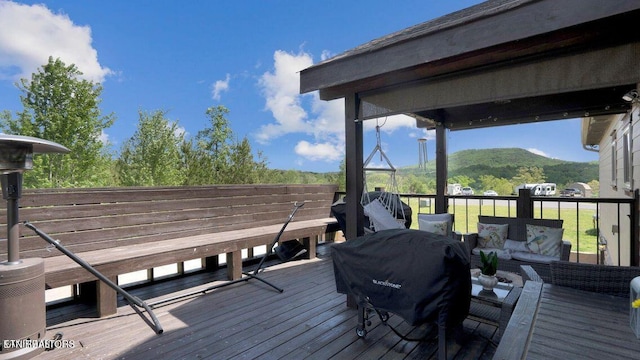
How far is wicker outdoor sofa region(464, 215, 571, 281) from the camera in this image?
3.48 m

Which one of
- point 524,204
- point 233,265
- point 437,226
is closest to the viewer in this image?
point 233,265

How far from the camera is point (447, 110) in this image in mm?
4652

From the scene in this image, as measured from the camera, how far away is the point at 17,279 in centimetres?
210

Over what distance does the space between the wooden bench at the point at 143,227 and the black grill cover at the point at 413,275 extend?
2.30m

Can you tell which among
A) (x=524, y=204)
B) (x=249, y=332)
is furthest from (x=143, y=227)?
(x=524, y=204)

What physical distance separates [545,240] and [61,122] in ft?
→ 39.4

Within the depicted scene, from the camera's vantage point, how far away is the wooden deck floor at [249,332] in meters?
2.22

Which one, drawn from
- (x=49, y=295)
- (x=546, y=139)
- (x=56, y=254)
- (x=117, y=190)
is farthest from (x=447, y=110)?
(x=49, y=295)

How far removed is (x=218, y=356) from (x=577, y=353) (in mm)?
2082

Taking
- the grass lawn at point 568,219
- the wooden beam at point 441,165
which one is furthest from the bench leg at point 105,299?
the grass lawn at point 568,219

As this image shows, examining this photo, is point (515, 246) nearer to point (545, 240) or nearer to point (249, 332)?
point (545, 240)

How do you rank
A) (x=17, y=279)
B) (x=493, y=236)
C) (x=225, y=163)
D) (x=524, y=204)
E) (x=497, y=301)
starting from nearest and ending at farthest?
(x=17, y=279) < (x=497, y=301) < (x=493, y=236) < (x=524, y=204) < (x=225, y=163)

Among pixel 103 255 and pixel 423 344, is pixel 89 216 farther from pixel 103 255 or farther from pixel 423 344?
pixel 423 344

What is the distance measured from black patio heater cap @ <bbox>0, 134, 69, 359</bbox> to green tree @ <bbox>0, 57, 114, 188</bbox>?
830 centimetres
